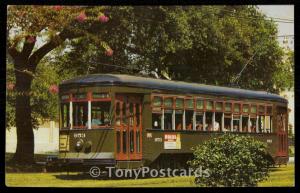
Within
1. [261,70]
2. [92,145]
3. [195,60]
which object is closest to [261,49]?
[261,70]

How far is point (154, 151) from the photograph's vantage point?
1452cm

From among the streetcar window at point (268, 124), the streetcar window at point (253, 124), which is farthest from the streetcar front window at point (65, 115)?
the streetcar window at point (268, 124)

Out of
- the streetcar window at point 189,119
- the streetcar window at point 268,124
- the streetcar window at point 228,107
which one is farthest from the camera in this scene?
the streetcar window at point 268,124

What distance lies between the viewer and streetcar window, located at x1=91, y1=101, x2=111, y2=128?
14305 mm

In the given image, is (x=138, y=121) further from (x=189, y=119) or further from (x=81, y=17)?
(x=81, y=17)

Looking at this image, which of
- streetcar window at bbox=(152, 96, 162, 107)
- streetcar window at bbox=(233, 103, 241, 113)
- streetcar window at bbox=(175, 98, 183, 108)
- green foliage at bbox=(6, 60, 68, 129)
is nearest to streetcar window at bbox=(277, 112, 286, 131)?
streetcar window at bbox=(233, 103, 241, 113)

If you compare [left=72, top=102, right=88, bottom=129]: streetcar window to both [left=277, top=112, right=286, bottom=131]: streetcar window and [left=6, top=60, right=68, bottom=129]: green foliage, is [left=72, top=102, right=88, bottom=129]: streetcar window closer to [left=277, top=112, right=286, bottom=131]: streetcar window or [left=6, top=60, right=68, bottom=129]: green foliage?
[left=6, top=60, right=68, bottom=129]: green foliage

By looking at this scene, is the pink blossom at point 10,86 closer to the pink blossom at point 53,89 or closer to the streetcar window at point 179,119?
the pink blossom at point 53,89

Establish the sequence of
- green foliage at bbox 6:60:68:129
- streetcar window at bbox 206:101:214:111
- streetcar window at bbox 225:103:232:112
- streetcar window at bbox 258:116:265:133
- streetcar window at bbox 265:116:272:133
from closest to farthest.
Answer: green foliage at bbox 6:60:68:129 → streetcar window at bbox 206:101:214:111 → streetcar window at bbox 225:103:232:112 → streetcar window at bbox 258:116:265:133 → streetcar window at bbox 265:116:272:133

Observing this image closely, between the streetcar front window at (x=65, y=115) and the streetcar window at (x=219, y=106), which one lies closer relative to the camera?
the streetcar front window at (x=65, y=115)

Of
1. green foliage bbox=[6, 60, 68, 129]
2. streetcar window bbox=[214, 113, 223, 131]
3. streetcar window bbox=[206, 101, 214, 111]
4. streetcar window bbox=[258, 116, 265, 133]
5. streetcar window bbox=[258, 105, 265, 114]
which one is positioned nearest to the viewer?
green foliage bbox=[6, 60, 68, 129]

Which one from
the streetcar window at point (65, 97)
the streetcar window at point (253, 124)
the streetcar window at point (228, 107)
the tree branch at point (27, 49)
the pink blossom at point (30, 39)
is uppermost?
the pink blossom at point (30, 39)

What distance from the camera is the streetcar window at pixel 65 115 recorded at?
570 inches

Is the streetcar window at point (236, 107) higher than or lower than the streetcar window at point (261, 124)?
higher
